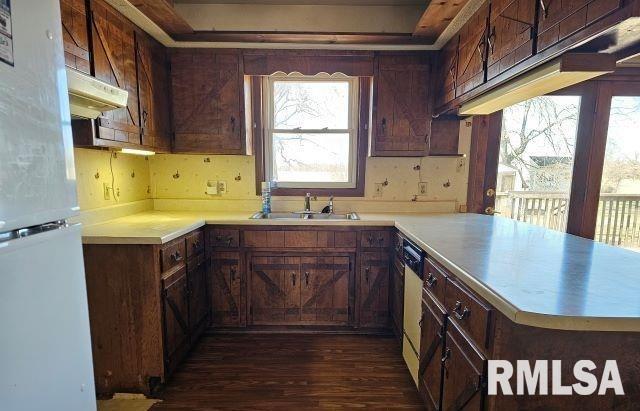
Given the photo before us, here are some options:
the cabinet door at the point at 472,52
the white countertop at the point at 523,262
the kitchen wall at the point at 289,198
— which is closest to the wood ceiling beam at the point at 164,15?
the kitchen wall at the point at 289,198

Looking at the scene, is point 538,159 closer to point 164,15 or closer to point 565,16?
point 565,16

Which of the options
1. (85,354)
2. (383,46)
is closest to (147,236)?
(85,354)

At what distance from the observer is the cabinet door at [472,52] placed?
173 cm

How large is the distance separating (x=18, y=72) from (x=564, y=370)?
5.46 feet

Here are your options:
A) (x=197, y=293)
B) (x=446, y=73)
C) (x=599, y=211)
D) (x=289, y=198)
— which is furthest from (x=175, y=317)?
(x=599, y=211)

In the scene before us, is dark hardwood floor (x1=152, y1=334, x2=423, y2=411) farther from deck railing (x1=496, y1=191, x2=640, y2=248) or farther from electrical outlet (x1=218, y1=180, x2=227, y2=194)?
deck railing (x1=496, y1=191, x2=640, y2=248)

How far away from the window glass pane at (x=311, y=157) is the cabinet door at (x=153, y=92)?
935 millimetres

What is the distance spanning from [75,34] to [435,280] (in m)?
2.20

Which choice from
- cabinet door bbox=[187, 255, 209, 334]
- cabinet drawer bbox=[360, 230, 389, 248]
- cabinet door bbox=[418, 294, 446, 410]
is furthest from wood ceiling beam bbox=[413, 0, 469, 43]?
cabinet door bbox=[187, 255, 209, 334]

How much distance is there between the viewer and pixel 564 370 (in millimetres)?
904

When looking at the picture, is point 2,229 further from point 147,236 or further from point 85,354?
point 147,236

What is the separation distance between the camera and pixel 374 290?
239 centimetres

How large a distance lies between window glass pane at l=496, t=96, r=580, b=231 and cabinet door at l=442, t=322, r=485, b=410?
189 centimetres

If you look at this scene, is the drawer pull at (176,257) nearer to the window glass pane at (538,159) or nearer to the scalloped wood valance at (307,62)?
the scalloped wood valance at (307,62)
